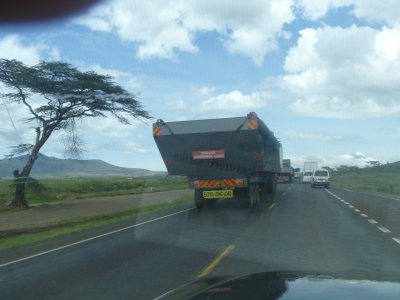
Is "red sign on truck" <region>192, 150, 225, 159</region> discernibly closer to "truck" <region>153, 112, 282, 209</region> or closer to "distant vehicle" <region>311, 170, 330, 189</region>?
"truck" <region>153, 112, 282, 209</region>

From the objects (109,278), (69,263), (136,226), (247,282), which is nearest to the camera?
(247,282)

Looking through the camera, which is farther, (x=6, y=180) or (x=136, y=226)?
(x=6, y=180)

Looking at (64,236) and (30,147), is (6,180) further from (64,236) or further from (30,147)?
(64,236)

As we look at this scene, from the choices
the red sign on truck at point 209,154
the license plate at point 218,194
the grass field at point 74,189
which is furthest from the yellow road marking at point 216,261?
the grass field at point 74,189

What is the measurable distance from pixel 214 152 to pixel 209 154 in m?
0.21

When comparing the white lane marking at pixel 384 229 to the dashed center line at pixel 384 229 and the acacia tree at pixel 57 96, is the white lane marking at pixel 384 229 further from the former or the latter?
the acacia tree at pixel 57 96

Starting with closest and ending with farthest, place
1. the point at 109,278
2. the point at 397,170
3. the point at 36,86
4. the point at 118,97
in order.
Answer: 1. the point at 109,278
2. the point at 36,86
3. the point at 118,97
4. the point at 397,170

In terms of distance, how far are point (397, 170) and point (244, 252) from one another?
343ft

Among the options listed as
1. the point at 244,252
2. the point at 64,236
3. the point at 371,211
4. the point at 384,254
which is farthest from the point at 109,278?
the point at 371,211

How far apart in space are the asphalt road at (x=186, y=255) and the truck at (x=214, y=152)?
355 centimetres

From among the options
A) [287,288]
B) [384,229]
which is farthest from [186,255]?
[384,229]

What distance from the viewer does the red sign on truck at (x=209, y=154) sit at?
68.3ft

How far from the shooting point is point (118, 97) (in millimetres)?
30469

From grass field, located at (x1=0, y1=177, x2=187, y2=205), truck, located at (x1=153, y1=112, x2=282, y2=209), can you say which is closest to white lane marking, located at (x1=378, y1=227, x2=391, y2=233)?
truck, located at (x1=153, y1=112, x2=282, y2=209)
